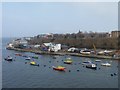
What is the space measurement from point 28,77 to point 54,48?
6417mm

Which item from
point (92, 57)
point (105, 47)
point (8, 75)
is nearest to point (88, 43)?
point (105, 47)

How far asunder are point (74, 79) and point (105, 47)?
7409 mm

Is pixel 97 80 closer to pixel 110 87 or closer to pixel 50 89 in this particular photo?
pixel 110 87

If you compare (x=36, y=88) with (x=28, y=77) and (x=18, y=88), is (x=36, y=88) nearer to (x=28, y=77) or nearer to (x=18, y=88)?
(x=18, y=88)

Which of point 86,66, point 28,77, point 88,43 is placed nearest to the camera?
point 28,77

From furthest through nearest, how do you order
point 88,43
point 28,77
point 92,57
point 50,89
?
1. point 88,43
2. point 92,57
3. point 28,77
4. point 50,89

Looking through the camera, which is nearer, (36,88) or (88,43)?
(36,88)

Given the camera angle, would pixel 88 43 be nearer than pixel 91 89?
No

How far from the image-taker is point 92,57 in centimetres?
983

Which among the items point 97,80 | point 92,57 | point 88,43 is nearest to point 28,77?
point 97,80

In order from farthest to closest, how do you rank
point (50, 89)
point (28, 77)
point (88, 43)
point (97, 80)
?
point (88, 43), point (28, 77), point (97, 80), point (50, 89)

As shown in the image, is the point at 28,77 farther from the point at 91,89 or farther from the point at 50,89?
the point at 91,89

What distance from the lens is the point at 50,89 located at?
460cm

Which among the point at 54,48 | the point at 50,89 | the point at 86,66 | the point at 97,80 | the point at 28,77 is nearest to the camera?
the point at 50,89
